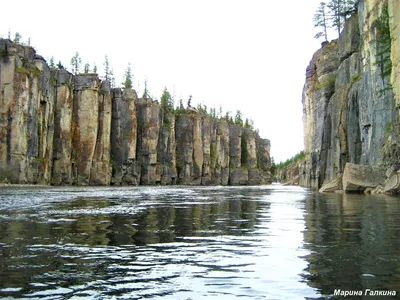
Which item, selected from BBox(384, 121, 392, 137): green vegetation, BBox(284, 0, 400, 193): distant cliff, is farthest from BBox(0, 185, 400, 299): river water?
BBox(384, 121, 392, 137): green vegetation

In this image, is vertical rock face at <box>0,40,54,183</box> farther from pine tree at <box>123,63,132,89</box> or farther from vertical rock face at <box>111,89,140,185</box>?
pine tree at <box>123,63,132,89</box>

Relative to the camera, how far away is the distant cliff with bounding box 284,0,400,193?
121ft

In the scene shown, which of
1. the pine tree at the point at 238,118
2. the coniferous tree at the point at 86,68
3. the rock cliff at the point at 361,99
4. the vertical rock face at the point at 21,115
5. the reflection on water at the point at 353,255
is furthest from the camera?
the pine tree at the point at 238,118

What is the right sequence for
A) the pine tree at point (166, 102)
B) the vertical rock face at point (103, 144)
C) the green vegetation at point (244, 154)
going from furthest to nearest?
the green vegetation at point (244, 154) < the pine tree at point (166, 102) < the vertical rock face at point (103, 144)

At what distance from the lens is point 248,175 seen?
140m

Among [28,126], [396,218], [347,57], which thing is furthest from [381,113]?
[28,126]

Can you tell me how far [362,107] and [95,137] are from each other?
5627cm

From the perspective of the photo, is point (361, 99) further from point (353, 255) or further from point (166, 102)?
point (166, 102)

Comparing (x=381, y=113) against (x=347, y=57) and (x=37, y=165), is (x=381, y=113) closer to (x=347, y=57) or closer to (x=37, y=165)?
(x=347, y=57)

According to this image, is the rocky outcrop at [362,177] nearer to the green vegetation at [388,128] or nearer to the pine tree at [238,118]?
the green vegetation at [388,128]

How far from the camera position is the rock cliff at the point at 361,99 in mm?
37188

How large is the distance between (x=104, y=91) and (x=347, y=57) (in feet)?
175

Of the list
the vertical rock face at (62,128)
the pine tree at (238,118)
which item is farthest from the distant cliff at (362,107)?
the pine tree at (238,118)

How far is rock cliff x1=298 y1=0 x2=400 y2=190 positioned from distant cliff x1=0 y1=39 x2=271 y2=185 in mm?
43255
